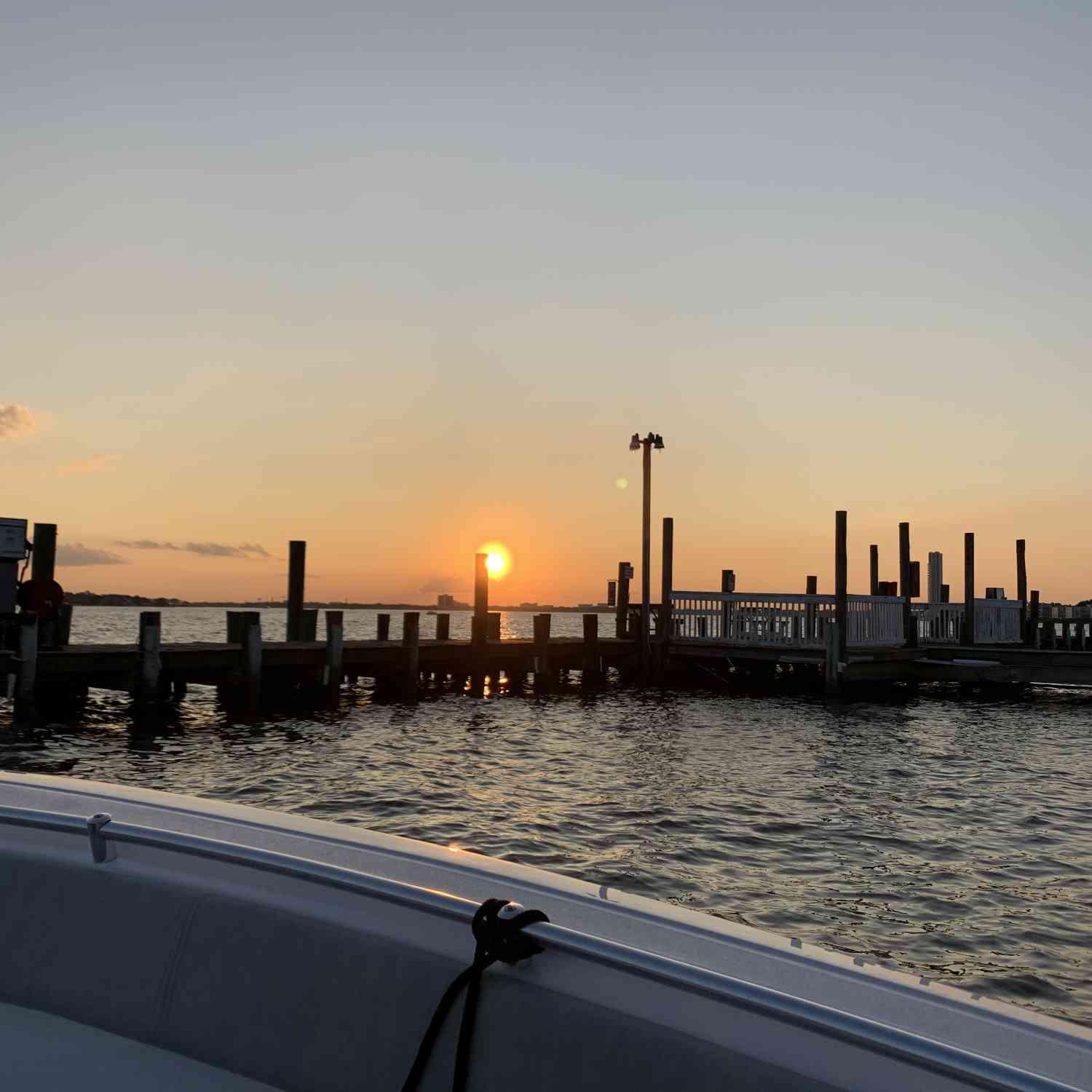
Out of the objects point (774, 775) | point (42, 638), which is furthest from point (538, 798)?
point (42, 638)

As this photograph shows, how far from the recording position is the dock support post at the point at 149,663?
54.3 ft

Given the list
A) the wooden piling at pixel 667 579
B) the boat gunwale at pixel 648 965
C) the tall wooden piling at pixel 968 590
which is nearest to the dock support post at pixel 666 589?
the wooden piling at pixel 667 579

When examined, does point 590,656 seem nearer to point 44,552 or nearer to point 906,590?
point 906,590

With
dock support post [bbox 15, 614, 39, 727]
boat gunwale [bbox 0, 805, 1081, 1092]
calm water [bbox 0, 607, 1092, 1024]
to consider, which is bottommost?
calm water [bbox 0, 607, 1092, 1024]

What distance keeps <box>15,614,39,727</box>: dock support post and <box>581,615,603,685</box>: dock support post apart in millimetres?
13444

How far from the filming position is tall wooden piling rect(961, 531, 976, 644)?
28.5 meters

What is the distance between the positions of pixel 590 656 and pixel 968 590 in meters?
11.7

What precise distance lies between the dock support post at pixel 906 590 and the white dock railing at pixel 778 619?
17 centimetres

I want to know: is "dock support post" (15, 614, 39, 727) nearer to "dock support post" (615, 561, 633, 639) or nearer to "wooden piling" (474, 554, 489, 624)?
"wooden piling" (474, 554, 489, 624)

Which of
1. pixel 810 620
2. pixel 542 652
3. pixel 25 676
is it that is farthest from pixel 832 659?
pixel 25 676

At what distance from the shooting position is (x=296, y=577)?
22.7 meters

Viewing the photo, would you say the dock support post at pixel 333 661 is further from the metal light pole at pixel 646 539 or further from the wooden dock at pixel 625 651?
the metal light pole at pixel 646 539

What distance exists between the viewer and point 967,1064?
1.46m

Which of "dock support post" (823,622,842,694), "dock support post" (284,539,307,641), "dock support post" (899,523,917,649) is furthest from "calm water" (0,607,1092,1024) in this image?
"dock support post" (899,523,917,649)
